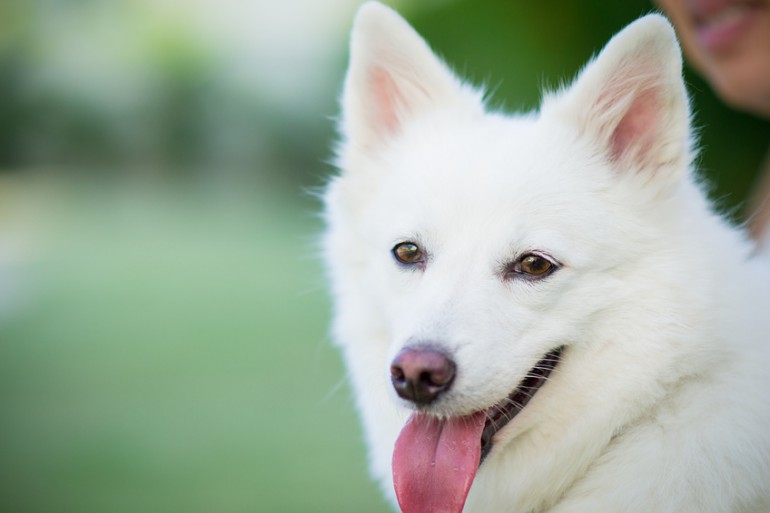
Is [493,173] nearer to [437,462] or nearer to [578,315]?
[578,315]

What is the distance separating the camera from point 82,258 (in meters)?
16.5

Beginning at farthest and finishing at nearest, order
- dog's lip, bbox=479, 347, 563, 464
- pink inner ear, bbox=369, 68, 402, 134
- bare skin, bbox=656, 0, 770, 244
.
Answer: bare skin, bbox=656, 0, 770, 244 < pink inner ear, bbox=369, 68, 402, 134 < dog's lip, bbox=479, 347, 563, 464

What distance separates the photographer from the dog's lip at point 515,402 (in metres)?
2.47

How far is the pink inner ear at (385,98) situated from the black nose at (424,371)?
118 centimetres

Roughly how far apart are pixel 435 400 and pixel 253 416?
220 inches

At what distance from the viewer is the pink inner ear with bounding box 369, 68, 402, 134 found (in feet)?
9.88

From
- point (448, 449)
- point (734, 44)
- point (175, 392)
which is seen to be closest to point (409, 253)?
point (448, 449)

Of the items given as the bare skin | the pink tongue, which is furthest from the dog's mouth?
the bare skin

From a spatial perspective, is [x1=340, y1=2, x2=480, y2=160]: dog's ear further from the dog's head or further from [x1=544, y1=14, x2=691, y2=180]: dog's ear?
[x1=544, y1=14, x2=691, y2=180]: dog's ear

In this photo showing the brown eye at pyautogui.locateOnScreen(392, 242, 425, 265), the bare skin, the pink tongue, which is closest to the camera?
the pink tongue

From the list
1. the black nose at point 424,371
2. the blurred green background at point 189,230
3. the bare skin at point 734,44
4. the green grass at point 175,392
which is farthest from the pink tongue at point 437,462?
the bare skin at point 734,44

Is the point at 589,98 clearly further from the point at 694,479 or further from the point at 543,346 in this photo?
the point at 694,479

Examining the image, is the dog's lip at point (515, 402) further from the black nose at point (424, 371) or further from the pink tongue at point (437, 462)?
the black nose at point (424, 371)

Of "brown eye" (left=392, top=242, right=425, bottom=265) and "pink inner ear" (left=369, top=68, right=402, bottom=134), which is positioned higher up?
"pink inner ear" (left=369, top=68, right=402, bottom=134)
